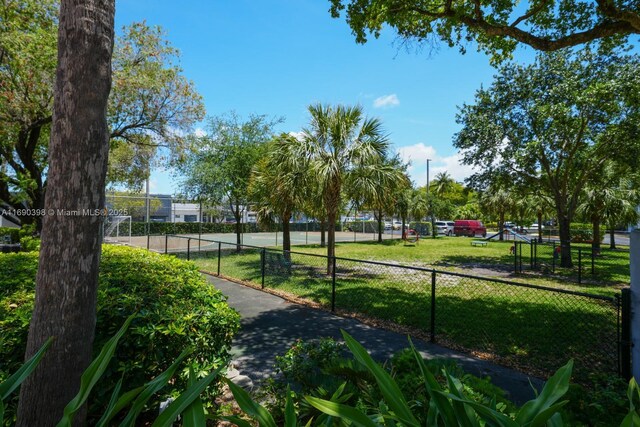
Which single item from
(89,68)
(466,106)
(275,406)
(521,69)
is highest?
(521,69)

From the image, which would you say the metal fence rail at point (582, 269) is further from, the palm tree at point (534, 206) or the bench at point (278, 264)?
the palm tree at point (534, 206)

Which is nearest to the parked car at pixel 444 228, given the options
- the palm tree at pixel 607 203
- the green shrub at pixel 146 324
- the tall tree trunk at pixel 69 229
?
the palm tree at pixel 607 203

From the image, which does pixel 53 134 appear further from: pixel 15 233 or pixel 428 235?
pixel 428 235

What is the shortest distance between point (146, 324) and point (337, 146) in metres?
A: 8.61

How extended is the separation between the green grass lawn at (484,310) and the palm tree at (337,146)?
86.2 inches

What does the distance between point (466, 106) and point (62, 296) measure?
1794 cm

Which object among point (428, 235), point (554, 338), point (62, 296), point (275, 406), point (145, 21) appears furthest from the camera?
point (428, 235)

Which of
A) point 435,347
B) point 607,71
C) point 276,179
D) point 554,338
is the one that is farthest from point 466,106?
point 435,347

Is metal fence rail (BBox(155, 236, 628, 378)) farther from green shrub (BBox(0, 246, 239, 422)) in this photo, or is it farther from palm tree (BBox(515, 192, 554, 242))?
palm tree (BBox(515, 192, 554, 242))

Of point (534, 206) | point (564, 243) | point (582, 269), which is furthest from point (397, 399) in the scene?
point (534, 206)

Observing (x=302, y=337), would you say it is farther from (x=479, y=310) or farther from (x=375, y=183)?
(x=375, y=183)

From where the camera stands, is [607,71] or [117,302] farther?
[607,71]

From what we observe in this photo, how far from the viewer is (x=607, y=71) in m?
12.8

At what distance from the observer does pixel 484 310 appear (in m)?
7.48
